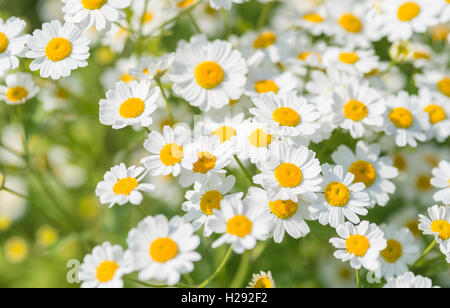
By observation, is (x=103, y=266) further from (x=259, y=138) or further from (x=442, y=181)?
(x=442, y=181)

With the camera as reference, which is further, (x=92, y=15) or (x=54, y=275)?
(x=54, y=275)

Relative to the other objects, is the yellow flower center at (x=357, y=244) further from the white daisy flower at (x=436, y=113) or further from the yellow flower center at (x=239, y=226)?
the white daisy flower at (x=436, y=113)

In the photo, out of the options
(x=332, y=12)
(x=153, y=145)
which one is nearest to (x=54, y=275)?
(x=153, y=145)

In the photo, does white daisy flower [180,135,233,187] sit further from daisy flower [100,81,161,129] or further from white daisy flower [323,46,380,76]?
white daisy flower [323,46,380,76]

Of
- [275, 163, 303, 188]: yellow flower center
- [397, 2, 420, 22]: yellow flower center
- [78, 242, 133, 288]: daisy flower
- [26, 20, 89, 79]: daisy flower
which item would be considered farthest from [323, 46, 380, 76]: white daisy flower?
[78, 242, 133, 288]: daisy flower

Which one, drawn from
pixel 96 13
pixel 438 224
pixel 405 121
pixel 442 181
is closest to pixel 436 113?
pixel 405 121
